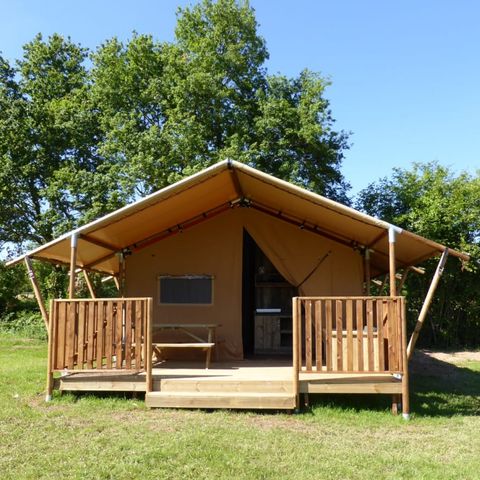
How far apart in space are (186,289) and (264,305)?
191 cm

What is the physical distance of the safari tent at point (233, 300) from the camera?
20.9 ft

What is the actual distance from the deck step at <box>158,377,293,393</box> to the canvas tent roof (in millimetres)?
2297

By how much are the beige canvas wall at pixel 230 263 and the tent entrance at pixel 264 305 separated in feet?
3.25

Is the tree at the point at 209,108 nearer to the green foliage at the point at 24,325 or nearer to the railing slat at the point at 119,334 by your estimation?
the green foliage at the point at 24,325

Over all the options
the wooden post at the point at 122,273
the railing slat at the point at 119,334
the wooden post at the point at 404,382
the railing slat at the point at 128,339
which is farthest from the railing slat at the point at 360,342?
the wooden post at the point at 122,273

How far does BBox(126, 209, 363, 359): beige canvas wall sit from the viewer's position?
30.1 ft

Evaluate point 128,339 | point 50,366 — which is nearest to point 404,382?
point 128,339

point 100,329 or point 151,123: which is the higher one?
point 151,123

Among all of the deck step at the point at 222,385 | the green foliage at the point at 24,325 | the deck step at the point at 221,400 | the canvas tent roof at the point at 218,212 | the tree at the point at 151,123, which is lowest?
the deck step at the point at 221,400

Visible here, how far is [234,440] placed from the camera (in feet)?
16.8

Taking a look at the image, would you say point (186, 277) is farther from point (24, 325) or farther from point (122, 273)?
point (24, 325)

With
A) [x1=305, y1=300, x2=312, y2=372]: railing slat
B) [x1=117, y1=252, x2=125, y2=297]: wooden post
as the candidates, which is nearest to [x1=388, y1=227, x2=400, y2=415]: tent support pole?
[x1=305, y1=300, x2=312, y2=372]: railing slat

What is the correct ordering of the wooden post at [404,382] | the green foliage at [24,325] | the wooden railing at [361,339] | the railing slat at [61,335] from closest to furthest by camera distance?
1. the wooden post at [404,382]
2. the wooden railing at [361,339]
3. the railing slat at [61,335]
4. the green foliage at [24,325]

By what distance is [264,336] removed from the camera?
1048 centimetres
